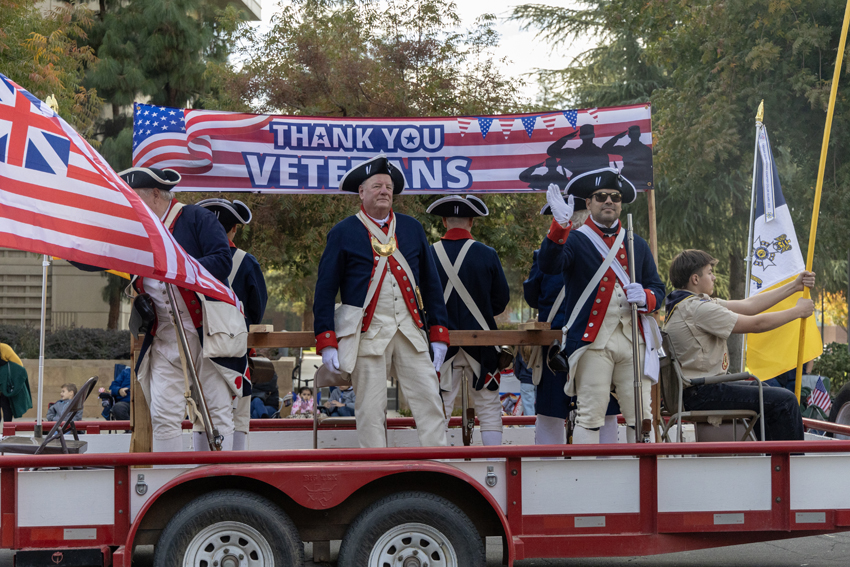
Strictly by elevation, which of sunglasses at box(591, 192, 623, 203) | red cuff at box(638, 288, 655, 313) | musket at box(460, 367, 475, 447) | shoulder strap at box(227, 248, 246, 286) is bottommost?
musket at box(460, 367, 475, 447)

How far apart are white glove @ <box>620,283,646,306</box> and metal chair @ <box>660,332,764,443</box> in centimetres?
51

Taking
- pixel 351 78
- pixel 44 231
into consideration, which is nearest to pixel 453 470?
pixel 44 231

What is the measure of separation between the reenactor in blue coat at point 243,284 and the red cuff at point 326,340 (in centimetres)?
105

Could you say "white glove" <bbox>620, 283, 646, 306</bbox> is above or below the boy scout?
above

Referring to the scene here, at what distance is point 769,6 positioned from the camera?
1253cm

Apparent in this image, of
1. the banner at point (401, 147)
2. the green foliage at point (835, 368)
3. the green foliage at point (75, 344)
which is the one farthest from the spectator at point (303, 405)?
the green foliage at point (835, 368)

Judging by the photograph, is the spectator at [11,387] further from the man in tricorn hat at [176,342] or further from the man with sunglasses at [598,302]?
the man with sunglasses at [598,302]

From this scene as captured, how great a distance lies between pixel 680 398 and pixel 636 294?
78 cm

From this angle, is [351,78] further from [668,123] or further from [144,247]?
[144,247]

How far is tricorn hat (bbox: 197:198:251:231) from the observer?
20.1ft

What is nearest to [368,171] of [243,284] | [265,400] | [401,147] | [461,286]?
[461,286]

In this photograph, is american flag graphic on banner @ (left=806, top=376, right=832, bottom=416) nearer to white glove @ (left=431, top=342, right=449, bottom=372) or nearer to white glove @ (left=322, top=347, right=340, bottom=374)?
white glove @ (left=431, top=342, right=449, bottom=372)

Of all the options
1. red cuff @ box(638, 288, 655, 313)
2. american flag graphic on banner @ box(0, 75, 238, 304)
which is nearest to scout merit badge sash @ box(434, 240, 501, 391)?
red cuff @ box(638, 288, 655, 313)

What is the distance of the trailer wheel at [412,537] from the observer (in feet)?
13.5
